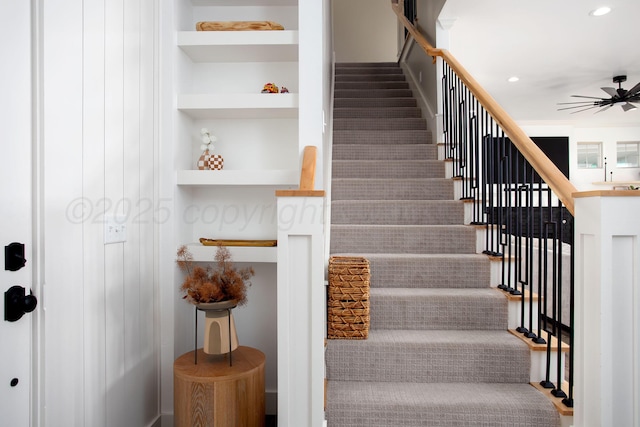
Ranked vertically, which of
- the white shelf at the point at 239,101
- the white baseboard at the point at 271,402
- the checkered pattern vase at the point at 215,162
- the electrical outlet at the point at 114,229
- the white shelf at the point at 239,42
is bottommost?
the white baseboard at the point at 271,402

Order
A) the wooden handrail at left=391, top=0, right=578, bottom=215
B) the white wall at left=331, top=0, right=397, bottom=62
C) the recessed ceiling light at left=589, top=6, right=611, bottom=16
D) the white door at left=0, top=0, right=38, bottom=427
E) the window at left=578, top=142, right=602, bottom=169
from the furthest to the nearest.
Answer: the window at left=578, top=142, right=602, bottom=169
the white wall at left=331, top=0, right=397, bottom=62
the recessed ceiling light at left=589, top=6, right=611, bottom=16
the wooden handrail at left=391, top=0, right=578, bottom=215
the white door at left=0, top=0, right=38, bottom=427

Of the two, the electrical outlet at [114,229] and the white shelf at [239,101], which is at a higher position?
the white shelf at [239,101]

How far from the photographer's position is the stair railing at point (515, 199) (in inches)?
78.2

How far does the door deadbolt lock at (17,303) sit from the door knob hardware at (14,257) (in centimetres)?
6

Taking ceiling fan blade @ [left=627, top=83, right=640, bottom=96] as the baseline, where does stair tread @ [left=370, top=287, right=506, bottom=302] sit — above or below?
below

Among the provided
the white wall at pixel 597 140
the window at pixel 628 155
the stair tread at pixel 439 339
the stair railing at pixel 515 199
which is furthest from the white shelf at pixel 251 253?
the window at pixel 628 155

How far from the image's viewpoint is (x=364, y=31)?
7699 mm

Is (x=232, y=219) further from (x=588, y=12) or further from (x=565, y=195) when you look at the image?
(x=588, y=12)

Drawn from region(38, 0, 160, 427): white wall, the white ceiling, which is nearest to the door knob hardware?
region(38, 0, 160, 427): white wall

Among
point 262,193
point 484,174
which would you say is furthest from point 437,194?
point 262,193

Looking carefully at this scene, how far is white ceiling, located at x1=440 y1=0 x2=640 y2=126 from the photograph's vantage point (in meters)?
3.59

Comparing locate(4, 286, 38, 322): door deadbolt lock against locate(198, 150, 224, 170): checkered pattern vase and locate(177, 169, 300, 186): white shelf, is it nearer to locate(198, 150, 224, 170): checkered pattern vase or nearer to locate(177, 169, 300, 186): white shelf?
locate(177, 169, 300, 186): white shelf

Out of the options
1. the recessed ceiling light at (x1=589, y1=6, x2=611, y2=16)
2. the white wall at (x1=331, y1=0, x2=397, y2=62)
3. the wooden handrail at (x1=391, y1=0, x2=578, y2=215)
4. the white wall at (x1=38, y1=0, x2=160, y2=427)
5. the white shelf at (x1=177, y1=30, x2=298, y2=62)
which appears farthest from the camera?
the white wall at (x1=331, y1=0, x2=397, y2=62)

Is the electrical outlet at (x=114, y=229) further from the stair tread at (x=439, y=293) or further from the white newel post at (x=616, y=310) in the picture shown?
the white newel post at (x=616, y=310)
